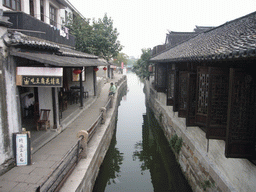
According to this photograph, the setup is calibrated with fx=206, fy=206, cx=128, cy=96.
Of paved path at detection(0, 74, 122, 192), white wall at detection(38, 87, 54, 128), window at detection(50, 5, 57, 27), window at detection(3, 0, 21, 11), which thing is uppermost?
window at detection(50, 5, 57, 27)

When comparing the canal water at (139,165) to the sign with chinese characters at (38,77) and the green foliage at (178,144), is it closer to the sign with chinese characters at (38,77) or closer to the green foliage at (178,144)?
the green foliage at (178,144)

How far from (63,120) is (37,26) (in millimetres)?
4537

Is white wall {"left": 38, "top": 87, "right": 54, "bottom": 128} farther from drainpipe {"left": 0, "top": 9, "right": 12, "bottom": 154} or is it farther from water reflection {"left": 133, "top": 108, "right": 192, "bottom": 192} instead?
water reflection {"left": 133, "top": 108, "right": 192, "bottom": 192}

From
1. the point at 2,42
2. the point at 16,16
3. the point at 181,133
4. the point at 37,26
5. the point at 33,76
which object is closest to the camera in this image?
the point at 2,42

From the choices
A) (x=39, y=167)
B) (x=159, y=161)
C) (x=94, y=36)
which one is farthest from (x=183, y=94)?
(x=94, y=36)

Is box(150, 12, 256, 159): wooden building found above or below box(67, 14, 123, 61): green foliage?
below

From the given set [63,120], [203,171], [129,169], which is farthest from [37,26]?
[203,171]

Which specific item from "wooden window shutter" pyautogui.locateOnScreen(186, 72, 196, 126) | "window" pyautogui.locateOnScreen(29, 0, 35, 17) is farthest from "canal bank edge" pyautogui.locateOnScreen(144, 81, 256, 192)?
"window" pyautogui.locateOnScreen(29, 0, 35, 17)

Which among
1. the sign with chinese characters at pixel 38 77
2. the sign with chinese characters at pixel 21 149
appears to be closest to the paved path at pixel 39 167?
the sign with chinese characters at pixel 21 149

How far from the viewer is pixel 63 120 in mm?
10375

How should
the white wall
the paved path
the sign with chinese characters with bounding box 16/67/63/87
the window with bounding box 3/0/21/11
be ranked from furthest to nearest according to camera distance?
the white wall
the window with bounding box 3/0/21/11
the sign with chinese characters with bounding box 16/67/63/87
the paved path

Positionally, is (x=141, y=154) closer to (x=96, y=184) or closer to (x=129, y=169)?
(x=129, y=169)

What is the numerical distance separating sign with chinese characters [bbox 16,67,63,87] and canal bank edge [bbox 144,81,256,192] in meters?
5.07

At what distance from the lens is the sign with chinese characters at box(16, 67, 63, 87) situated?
618 centimetres
